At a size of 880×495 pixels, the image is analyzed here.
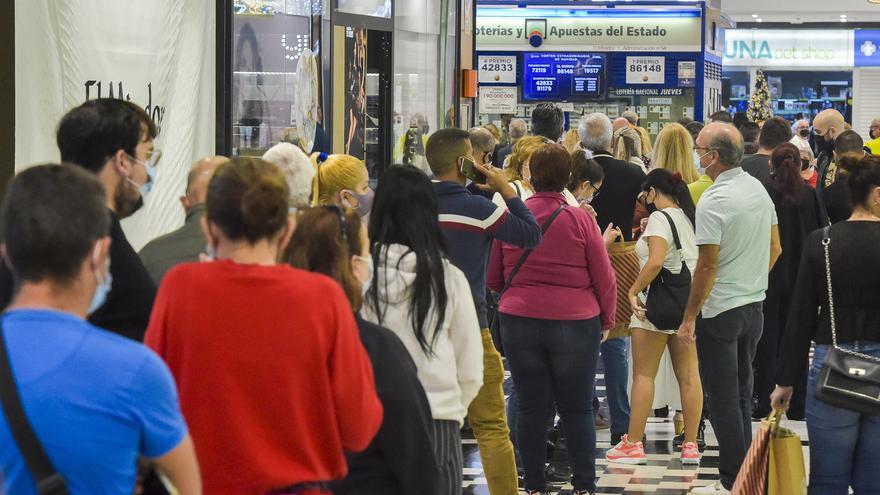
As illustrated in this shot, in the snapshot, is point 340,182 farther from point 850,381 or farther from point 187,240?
point 850,381

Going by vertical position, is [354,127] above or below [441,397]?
above

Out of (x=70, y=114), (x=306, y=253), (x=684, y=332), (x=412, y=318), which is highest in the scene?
(x=70, y=114)

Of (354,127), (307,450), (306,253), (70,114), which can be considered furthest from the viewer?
(354,127)

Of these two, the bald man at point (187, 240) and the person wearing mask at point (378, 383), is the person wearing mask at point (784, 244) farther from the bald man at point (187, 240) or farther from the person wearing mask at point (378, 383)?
the person wearing mask at point (378, 383)

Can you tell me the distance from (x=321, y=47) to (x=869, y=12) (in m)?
22.6

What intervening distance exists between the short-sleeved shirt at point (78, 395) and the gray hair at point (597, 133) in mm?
5516

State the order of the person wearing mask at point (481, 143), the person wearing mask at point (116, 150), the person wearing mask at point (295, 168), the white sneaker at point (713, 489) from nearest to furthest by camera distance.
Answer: the person wearing mask at point (116, 150) < the person wearing mask at point (295, 168) < the white sneaker at point (713, 489) < the person wearing mask at point (481, 143)

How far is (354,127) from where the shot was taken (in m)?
7.79

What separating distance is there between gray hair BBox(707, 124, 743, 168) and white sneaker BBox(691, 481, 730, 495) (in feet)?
4.78

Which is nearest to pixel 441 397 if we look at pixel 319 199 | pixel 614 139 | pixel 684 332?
pixel 319 199

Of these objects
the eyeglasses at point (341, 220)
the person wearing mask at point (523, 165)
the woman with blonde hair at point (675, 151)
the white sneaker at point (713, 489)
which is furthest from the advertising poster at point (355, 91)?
the eyeglasses at point (341, 220)

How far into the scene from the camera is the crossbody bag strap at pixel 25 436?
6.83 feet

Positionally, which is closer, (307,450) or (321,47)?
(307,450)

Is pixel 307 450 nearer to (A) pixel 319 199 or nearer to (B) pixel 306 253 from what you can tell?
(B) pixel 306 253
